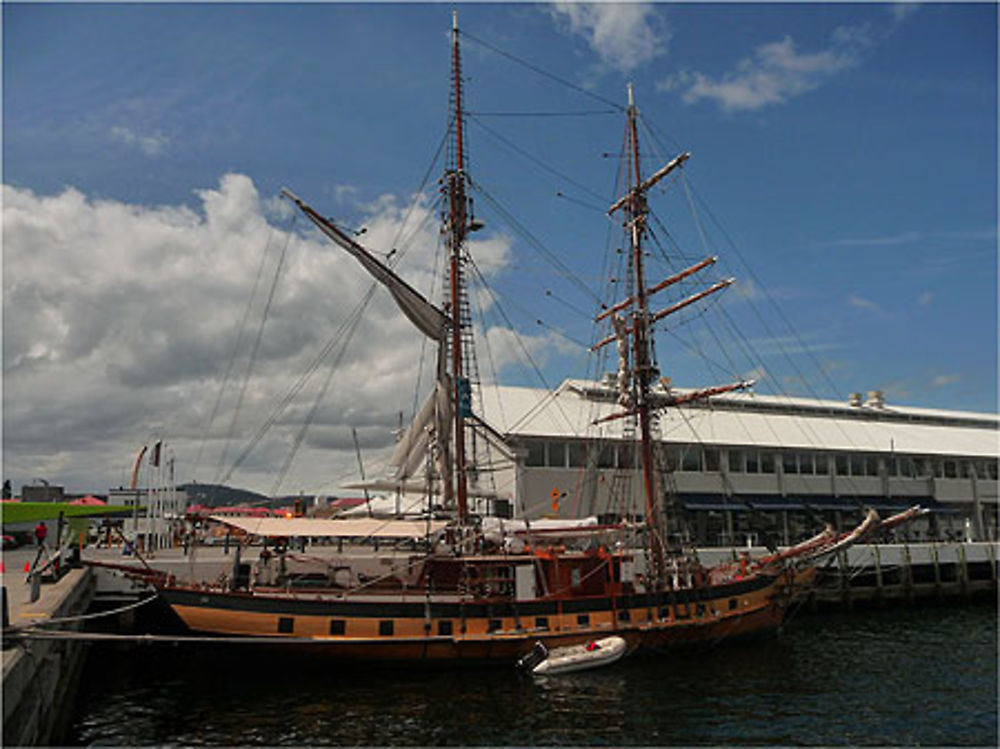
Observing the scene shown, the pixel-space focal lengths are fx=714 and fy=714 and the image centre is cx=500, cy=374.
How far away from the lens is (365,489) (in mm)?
33250

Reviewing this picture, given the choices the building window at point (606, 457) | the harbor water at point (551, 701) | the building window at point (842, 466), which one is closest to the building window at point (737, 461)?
the building window at point (842, 466)

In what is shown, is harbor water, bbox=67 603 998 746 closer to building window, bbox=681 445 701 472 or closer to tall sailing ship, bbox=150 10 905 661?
tall sailing ship, bbox=150 10 905 661

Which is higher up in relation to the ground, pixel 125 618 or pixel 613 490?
pixel 613 490

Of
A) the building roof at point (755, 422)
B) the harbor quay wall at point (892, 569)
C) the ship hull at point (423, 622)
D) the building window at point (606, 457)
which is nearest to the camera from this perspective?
the ship hull at point (423, 622)

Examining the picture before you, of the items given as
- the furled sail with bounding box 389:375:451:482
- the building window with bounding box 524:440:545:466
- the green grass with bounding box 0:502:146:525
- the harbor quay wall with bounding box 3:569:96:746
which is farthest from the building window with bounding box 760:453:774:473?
the green grass with bounding box 0:502:146:525

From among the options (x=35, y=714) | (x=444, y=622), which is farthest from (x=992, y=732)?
(x=35, y=714)

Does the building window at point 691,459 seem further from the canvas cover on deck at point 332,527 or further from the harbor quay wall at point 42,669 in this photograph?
the harbor quay wall at point 42,669

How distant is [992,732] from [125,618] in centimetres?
→ 3031

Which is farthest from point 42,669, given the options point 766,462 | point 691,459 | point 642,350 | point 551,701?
point 766,462

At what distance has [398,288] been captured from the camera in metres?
32.1

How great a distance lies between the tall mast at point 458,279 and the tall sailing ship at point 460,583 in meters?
0.06

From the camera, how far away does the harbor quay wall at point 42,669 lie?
12.7m

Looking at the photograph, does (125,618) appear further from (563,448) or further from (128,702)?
(563,448)

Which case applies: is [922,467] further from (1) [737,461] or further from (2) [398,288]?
(2) [398,288]
